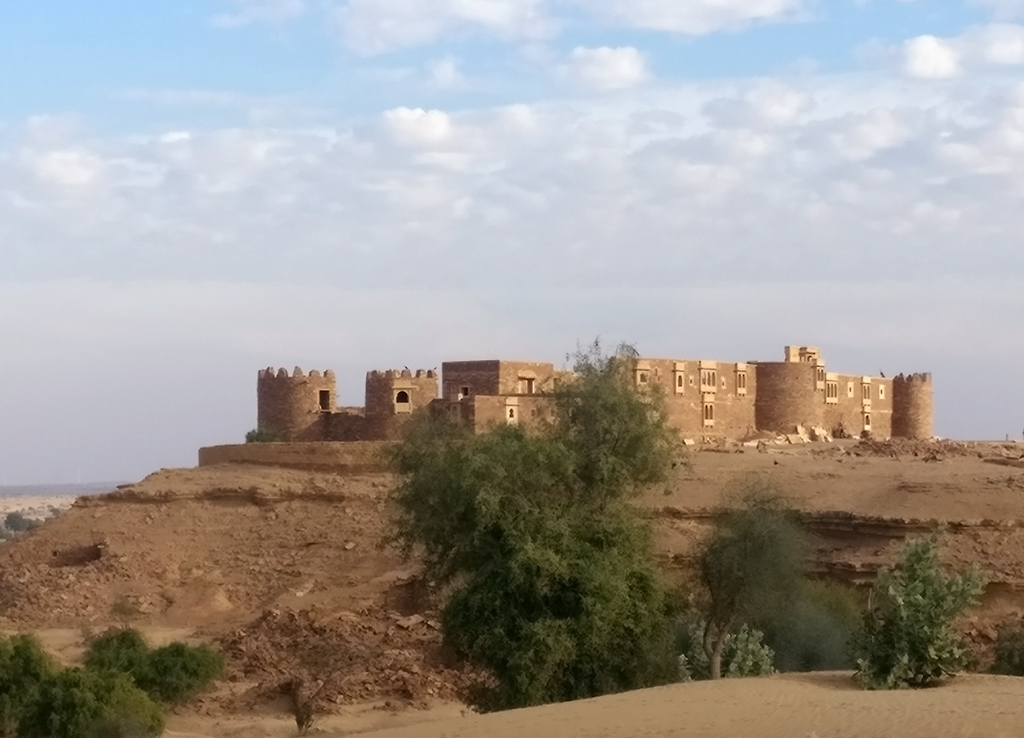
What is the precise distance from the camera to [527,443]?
71.9 feet

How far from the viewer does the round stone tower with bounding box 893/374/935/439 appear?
50.8 m

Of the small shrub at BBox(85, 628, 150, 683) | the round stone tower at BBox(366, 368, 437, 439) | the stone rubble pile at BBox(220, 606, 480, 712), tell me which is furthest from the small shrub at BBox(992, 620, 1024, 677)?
the round stone tower at BBox(366, 368, 437, 439)

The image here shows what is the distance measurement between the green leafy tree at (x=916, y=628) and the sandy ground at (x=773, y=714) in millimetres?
306

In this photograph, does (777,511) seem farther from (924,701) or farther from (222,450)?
(222,450)

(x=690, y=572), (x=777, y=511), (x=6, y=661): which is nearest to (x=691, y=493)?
(x=690, y=572)

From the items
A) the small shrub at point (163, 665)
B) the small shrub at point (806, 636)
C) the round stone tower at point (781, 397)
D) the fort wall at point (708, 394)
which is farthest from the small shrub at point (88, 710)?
the round stone tower at point (781, 397)

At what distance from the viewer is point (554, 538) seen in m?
21.4

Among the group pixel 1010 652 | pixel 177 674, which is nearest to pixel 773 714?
pixel 1010 652

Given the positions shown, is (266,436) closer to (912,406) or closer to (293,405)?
(293,405)

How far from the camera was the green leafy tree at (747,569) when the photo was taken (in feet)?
72.5

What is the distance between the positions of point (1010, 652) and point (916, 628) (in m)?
6.86

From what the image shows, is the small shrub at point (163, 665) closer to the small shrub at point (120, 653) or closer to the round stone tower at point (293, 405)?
the small shrub at point (120, 653)

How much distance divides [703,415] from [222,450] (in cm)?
1285

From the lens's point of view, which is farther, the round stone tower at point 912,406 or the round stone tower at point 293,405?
the round stone tower at point 912,406
